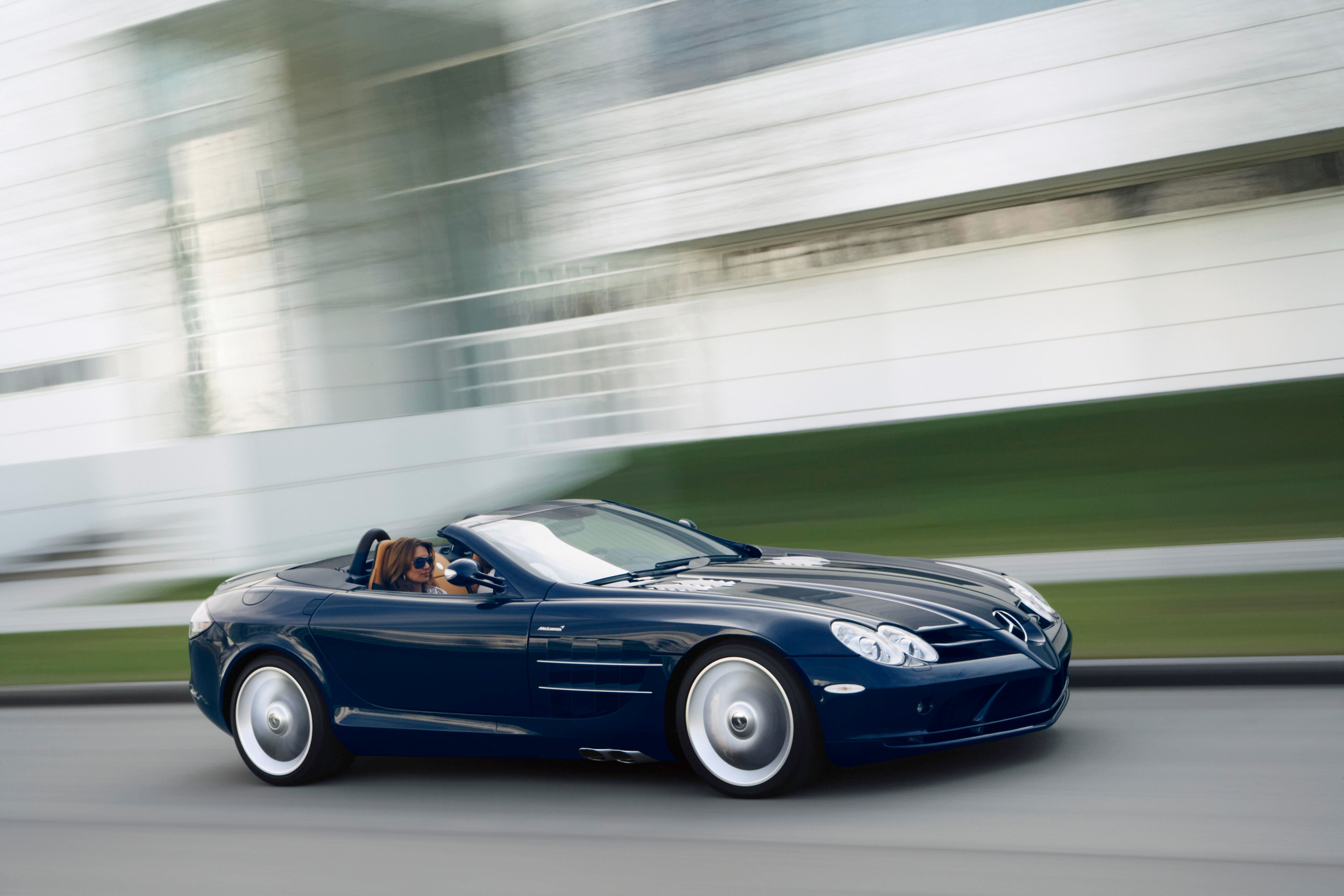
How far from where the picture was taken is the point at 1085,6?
16078 mm

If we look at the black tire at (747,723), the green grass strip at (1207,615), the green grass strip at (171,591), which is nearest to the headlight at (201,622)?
the black tire at (747,723)

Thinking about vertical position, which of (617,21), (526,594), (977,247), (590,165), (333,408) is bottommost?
(526,594)

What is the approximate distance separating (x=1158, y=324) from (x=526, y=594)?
15.1 metres

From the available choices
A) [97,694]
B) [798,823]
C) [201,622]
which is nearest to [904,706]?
[798,823]

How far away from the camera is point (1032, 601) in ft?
19.0

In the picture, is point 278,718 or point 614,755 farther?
point 278,718

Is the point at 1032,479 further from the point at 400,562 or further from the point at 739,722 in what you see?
the point at 739,722

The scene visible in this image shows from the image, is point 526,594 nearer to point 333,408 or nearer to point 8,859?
point 8,859

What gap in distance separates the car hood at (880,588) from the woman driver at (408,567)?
4.05 ft

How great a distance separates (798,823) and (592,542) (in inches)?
70.6

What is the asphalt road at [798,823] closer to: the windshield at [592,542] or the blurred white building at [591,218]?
the windshield at [592,542]

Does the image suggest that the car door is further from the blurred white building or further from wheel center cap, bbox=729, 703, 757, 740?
the blurred white building

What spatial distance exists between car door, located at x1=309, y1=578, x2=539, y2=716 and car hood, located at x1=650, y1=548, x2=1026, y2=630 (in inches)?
31.0

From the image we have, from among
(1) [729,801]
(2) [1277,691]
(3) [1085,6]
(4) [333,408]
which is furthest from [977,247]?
(1) [729,801]
